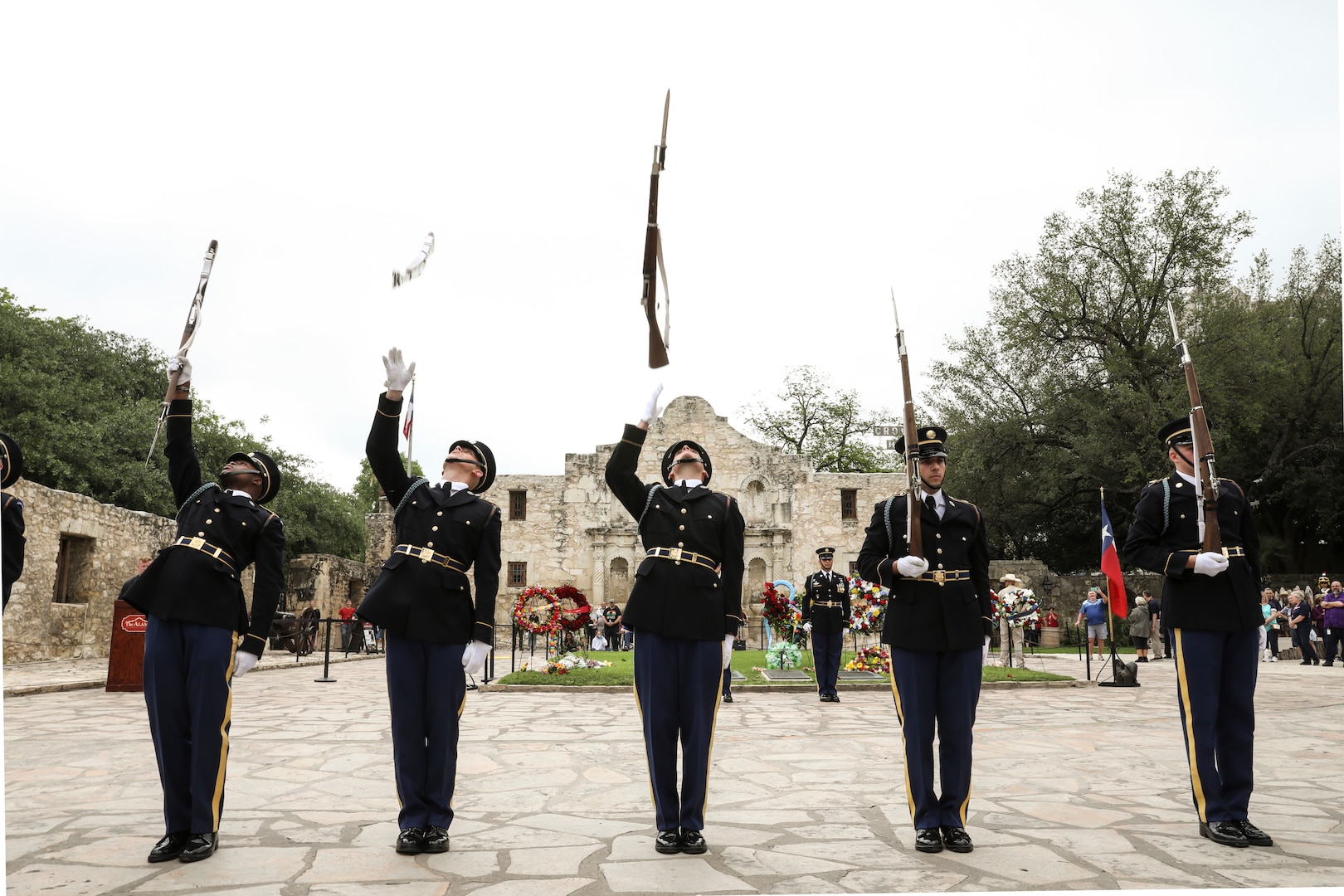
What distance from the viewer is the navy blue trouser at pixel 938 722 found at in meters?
4.38

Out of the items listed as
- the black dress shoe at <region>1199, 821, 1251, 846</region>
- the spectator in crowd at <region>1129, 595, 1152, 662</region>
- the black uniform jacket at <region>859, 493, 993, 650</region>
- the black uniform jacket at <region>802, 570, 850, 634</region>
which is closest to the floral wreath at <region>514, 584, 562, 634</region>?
the black uniform jacket at <region>802, 570, 850, 634</region>

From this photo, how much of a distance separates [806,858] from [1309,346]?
31.4 meters

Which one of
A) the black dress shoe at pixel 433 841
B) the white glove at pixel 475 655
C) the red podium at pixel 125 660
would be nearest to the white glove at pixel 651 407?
the white glove at pixel 475 655

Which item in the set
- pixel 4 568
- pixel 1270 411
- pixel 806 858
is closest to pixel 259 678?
pixel 4 568

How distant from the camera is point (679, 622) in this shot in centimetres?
442

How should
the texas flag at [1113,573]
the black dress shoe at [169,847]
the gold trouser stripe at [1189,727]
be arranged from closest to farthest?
the black dress shoe at [169,847]
the gold trouser stripe at [1189,727]
the texas flag at [1113,573]

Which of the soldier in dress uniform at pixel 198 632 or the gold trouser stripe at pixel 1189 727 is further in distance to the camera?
the gold trouser stripe at pixel 1189 727

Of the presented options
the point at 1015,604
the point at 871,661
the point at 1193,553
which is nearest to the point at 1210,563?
the point at 1193,553

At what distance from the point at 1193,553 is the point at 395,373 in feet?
13.1

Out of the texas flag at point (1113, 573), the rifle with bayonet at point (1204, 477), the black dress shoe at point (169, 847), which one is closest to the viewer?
the black dress shoe at point (169, 847)

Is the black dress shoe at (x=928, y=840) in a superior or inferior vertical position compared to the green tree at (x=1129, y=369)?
inferior

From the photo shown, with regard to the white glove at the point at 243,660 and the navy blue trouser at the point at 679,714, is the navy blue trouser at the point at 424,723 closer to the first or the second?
the white glove at the point at 243,660

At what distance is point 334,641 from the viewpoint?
27.3 m

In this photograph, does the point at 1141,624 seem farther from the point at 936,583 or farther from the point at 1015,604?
the point at 936,583
